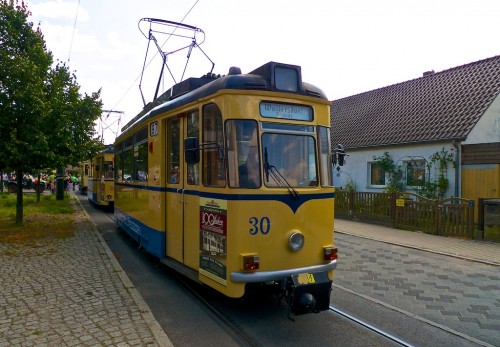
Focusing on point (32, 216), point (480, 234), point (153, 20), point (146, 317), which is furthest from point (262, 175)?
point (32, 216)

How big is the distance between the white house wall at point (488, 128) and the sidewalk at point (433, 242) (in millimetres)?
4782

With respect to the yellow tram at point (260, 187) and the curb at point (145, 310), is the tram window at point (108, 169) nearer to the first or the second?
the curb at point (145, 310)

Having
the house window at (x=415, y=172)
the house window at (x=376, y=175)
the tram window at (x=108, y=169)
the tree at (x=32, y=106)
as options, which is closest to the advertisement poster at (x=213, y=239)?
the tree at (x=32, y=106)

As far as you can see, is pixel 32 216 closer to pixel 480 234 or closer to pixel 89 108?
pixel 89 108

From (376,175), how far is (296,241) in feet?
Result: 47.0

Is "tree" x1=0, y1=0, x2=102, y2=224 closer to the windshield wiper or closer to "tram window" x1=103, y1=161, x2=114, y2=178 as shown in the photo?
"tram window" x1=103, y1=161, x2=114, y2=178

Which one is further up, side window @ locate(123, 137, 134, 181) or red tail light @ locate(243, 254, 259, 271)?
side window @ locate(123, 137, 134, 181)

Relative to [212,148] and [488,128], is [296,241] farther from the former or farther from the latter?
[488,128]

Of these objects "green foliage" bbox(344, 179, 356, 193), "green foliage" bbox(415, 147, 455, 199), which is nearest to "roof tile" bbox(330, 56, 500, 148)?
"green foliage" bbox(415, 147, 455, 199)

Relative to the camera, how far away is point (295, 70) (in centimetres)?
516

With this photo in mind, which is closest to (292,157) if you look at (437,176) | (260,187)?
(260,187)

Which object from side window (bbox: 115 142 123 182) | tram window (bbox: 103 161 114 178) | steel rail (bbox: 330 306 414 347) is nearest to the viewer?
steel rail (bbox: 330 306 414 347)

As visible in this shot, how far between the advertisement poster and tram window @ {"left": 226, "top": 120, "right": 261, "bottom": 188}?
0.37m

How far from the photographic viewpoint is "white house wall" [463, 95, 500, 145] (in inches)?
558
